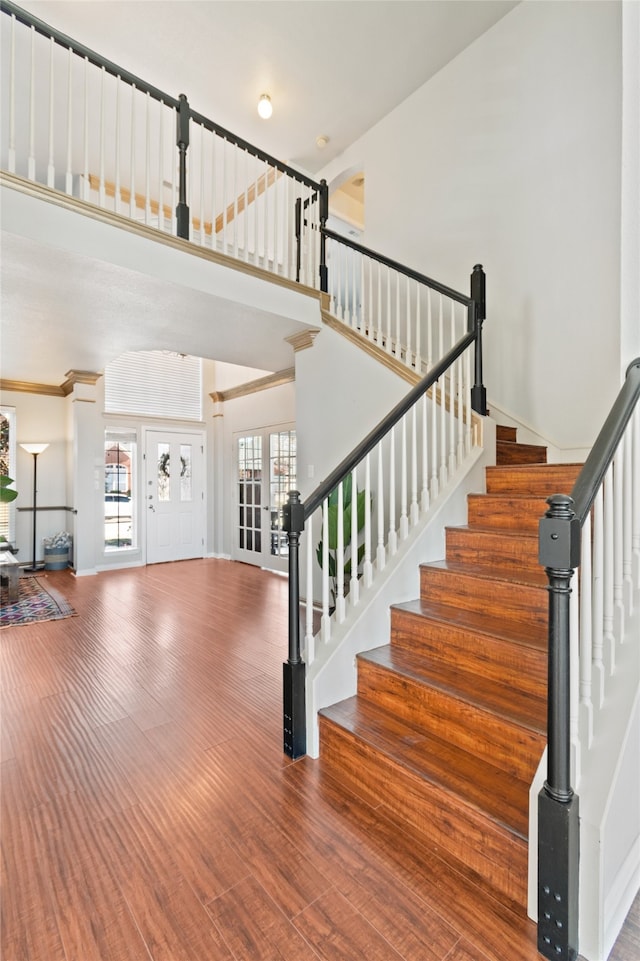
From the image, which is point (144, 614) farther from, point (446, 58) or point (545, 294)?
point (446, 58)

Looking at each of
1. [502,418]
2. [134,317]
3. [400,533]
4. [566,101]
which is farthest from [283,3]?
[400,533]

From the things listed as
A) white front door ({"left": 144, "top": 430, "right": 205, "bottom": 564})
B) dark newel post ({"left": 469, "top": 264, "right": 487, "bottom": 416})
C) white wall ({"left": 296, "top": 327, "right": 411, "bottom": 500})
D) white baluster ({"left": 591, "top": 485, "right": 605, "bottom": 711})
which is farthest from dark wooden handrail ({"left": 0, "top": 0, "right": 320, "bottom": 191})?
white front door ({"left": 144, "top": 430, "right": 205, "bottom": 564})

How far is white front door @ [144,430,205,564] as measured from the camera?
7.09 meters

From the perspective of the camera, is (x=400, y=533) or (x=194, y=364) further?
(x=194, y=364)

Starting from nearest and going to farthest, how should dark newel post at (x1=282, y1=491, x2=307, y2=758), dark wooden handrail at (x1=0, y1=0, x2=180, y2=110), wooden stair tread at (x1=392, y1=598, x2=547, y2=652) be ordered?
wooden stair tread at (x1=392, y1=598, x2=547, y2=652) < dark newel post at (x1=282, y1=491, x2=307, y2=758) < dark wooden handrail at (x1=0, y1=0, x2=180, y2=110)

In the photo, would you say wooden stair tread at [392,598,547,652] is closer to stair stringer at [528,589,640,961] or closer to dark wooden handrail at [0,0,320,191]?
stair stringer at [528,589,640,961]

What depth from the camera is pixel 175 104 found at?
11.1ft

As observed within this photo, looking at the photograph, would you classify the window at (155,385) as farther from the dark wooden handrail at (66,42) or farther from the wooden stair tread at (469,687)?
the wooden stair tread at (469,687)

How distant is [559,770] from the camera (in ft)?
3.84

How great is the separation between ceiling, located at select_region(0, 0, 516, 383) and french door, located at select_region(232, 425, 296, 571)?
6.84 feet

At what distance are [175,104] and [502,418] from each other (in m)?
3.56

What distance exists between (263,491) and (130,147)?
4245mm

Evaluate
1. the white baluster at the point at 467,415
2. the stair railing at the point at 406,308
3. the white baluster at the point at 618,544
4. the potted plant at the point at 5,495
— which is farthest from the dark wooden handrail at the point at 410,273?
the potted plant at the point at 5,495

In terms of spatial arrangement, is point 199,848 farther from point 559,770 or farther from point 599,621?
point 599,621
